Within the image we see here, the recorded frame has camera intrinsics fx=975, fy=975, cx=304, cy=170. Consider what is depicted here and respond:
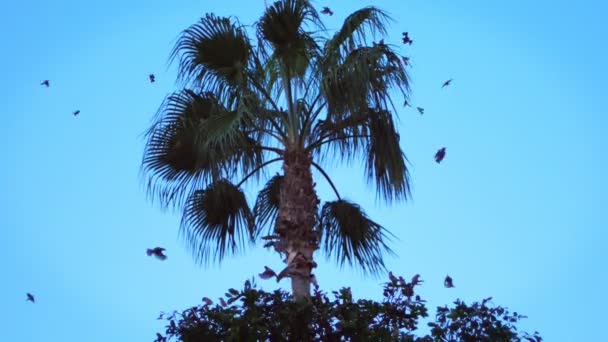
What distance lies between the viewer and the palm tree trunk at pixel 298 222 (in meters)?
9.44

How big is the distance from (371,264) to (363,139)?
1477mm

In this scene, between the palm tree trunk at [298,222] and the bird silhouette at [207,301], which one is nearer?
the bird silhouette at [207,301]

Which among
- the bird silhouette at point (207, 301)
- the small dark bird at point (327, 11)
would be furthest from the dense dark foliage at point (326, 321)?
the small dark bird at point (327, 11)

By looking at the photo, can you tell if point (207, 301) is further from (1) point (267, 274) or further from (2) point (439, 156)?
(2) point (439, 156)

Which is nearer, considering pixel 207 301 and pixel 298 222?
pixel 207 301

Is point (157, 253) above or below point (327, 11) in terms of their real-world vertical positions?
below

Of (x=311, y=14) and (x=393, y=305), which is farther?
(x=311, y=14)

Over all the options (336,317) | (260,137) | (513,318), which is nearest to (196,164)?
(260,137)

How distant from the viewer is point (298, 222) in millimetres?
9625

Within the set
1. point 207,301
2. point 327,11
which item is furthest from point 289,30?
point 207,301

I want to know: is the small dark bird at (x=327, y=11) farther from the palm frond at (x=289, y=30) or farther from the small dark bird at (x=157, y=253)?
the small dark bird at (x=157, y=253)

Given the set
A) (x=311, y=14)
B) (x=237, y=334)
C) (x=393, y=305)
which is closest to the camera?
(x=237, y=334)

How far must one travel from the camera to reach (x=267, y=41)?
10.5 metres

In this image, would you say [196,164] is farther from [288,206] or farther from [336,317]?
[336,317]
